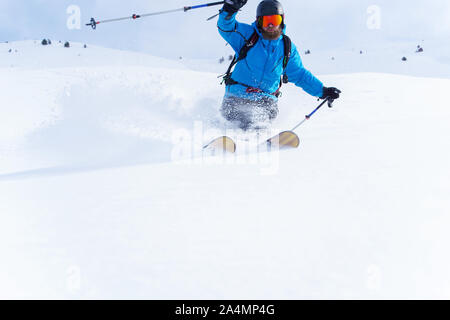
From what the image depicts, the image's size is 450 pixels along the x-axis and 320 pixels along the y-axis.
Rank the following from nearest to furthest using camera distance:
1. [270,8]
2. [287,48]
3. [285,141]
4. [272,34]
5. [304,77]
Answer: [285,141], [270,8], [272,34], [287,48], [304,77]

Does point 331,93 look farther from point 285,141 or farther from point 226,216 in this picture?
point 226,216

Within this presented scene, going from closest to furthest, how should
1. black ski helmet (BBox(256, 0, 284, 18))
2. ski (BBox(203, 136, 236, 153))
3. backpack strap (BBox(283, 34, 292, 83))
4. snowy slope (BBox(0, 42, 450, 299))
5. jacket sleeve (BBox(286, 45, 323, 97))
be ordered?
snowy slope (BBox(0, 42, 450, 299)) → ski (BBox(203, 136, 236, 153)) → black ski helmet (BBox(256, 0, 284, 18)) → backpack strap (BBox(283, 34, 292, 83)) → jacket sleeve (BBox(286, 45, 323, 97))

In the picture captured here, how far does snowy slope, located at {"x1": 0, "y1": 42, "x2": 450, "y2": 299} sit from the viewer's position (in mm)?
1203

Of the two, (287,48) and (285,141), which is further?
(287,48)

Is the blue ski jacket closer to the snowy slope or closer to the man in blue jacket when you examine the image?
the man in blue jacket

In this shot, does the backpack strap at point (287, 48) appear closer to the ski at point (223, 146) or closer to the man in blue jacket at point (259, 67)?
the man in blue jacket at point (259, 67)

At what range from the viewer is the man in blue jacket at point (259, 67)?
3.65 metres

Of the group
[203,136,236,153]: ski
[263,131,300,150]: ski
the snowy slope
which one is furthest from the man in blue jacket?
[203,136,236,153]: ski

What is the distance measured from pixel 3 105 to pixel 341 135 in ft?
16.2

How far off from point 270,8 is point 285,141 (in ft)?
4.87

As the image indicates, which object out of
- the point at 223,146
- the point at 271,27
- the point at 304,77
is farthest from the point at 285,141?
the point at 271,27

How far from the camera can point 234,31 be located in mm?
3781

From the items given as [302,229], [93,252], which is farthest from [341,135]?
[93,252]

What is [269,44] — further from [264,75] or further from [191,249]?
[191,249]
